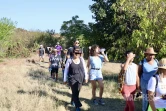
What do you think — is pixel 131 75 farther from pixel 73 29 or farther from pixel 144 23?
pixel 73 29

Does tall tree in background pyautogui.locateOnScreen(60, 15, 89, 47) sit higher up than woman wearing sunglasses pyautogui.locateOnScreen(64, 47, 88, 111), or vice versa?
tall tree in background pyautogui.locateOnScreen(60, 15, 89, 47)

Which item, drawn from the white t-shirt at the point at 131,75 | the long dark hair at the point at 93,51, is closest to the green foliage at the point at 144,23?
the long dark hair at the point at 93,51

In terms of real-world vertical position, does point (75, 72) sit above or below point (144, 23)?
below

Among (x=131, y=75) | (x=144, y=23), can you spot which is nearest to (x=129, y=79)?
(x=131, y=75)

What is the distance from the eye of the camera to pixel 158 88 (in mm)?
3904

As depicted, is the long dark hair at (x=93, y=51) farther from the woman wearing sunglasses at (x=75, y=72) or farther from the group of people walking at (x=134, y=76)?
the woman wearing sunglasses at (x=75, y=72)

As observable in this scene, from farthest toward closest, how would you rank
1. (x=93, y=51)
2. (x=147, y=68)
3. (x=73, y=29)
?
(x=73, y=29) < (x=93, y=51) < (x=147, y=68)

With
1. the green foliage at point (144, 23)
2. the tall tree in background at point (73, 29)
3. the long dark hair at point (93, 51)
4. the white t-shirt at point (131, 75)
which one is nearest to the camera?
the white t-shirt at point (131, 75)

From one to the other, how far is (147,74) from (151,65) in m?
0.21

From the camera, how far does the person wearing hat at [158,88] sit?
3.87 metres

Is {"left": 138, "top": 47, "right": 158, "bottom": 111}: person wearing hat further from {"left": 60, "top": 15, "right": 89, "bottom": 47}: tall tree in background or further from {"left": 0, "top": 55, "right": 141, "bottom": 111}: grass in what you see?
{"left": 60, "top": 15, "right": 89, "bottom": 47}: tall tree in background

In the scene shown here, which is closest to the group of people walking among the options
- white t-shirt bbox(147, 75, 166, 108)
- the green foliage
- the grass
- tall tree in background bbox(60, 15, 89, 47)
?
white t-shirt bbox(147, 75, 166, 108)

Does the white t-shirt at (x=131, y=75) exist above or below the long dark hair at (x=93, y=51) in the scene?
below

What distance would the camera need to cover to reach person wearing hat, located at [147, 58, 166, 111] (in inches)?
152
